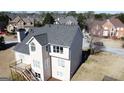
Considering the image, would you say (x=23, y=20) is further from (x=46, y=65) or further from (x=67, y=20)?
(x=46, y=65)

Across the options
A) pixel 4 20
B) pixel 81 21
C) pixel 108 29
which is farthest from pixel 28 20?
pixel 108 29

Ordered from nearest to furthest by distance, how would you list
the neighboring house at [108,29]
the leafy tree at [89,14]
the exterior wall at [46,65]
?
the leafy tree at [89,14] → the neighboring house at [108,29] → the exterior wall at [46,65]

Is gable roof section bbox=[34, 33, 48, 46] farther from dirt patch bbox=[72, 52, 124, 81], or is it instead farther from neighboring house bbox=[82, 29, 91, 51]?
dirt patch bbox=[72, 52, 124, 81]

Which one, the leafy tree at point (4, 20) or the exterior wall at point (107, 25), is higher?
the leafy tree at point (4, 20)

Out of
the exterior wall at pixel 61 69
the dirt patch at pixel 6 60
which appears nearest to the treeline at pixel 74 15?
the dirt patch at pixel 6 60

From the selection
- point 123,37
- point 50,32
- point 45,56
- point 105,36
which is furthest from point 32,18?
point 123,37

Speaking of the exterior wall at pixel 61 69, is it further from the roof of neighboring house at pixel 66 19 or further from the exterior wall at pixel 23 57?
the roof of neighboring house at pixel 66 19

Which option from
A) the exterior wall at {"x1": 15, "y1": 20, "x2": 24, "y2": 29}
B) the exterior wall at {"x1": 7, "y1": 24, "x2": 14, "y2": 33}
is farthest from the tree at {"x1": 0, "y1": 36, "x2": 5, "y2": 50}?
the exterior wall at {"x1": 15, "y1": 20, "x2": 24, "y2": 29}
